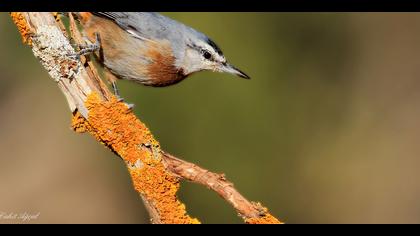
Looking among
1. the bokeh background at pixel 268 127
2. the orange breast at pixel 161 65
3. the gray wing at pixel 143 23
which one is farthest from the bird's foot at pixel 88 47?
the bokeh background at pixel 268 127

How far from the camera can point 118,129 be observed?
11.5 feet

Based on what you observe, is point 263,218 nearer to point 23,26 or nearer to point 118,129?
point 118,129

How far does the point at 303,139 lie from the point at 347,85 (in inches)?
42.9

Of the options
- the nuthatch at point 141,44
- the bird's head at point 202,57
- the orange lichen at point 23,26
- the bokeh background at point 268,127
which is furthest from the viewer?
the bokeh background at point 268,127

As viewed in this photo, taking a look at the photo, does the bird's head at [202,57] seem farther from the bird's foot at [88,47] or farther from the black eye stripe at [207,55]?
the bird's foot at [88,47]

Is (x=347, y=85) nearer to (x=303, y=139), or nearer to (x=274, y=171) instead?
(x=303, y=139)

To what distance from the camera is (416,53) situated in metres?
8.66

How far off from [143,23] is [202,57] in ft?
1.88

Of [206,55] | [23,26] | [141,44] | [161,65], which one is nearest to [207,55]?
[206,55]

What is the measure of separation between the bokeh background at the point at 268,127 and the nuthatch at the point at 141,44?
2.32 meters

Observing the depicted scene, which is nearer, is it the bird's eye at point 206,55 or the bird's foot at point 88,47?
the bird's foot at point 88,47

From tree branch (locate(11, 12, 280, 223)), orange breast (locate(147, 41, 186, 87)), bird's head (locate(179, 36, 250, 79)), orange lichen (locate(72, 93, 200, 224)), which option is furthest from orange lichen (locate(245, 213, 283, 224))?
bird's head (locate(179, 36, 250, 79))

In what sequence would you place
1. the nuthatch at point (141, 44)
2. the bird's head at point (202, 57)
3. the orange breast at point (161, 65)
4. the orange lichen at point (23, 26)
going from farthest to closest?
the bird's head at point (202, 57), the orange breast at point (161, 65), the nuthatch at point (141, 44), the orange lichen at point (23, 26)

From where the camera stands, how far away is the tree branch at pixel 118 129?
3.36m
